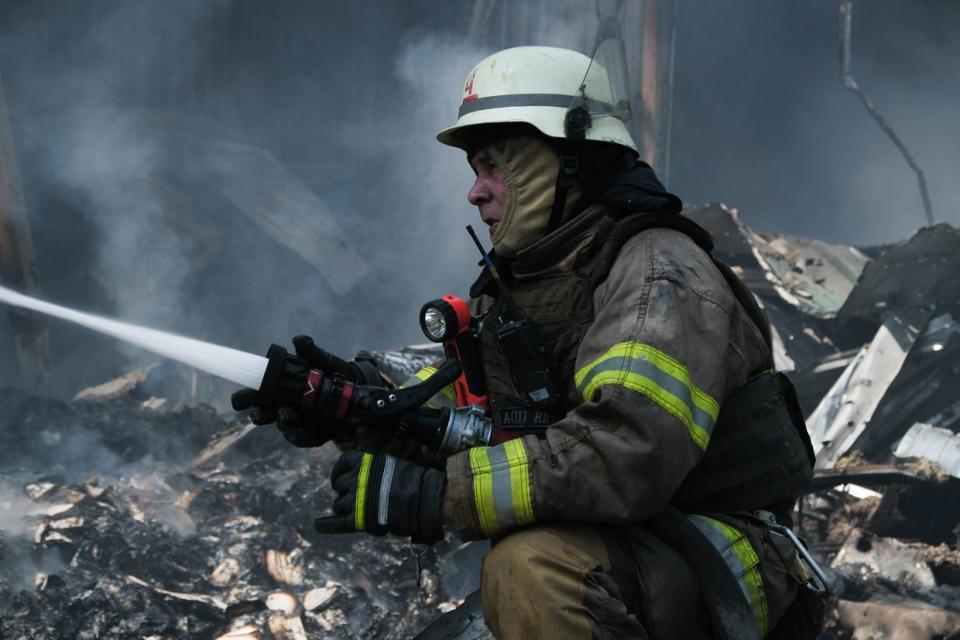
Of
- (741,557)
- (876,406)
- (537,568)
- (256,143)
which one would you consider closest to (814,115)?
(256,143)

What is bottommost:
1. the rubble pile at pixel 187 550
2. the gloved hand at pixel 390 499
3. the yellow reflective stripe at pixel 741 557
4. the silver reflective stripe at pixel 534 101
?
the rubble pile at pixel 187 550

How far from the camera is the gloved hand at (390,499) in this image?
194cm

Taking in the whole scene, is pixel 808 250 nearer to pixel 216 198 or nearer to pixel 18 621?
pixel 216 198

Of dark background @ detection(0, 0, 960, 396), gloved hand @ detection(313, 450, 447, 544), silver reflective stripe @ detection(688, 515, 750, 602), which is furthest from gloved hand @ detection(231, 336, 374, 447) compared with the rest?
dark background @ detection(0, 0, 960, 396)

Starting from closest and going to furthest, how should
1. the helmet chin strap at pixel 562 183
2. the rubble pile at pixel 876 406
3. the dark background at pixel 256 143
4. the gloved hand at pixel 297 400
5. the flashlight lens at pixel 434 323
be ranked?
1. the gloved hand at pixel 297 400
2. the helmet chin strap at pixel 562 183
3. the flashlight lens at pixel 434 323
4. the rubble pile at pixel 876 406
5. the dark background at pixel 256 143

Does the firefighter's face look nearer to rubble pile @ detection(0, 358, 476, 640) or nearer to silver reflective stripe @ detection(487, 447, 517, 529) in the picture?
silver reflective stripe @ detection(487, 447, 517, 529)

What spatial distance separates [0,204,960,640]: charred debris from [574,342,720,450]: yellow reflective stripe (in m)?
1.36

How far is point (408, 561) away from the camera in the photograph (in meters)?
5.34

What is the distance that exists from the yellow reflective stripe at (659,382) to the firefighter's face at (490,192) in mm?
757

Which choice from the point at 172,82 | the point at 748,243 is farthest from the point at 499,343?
the point at 172,82

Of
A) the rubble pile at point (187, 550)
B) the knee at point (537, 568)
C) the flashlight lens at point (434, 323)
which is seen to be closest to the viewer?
the knee at point (537, 568)

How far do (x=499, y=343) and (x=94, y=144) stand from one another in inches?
335

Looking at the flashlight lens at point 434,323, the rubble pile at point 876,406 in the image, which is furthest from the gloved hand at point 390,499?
the rubble pile at point 876,406

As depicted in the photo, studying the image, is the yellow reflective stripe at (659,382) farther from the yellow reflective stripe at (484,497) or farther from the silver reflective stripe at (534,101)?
the silver reflective stripe at (534,101)
